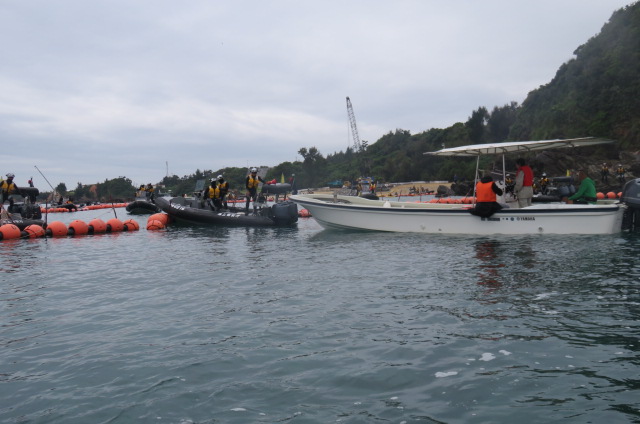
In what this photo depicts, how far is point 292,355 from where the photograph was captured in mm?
6277

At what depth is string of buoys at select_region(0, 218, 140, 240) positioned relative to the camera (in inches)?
840

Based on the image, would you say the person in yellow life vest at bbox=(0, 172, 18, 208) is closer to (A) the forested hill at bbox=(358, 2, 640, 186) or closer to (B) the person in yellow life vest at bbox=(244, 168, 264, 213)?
(B) the person in yellow life vest at bbox=(244, 168, 264, 213)

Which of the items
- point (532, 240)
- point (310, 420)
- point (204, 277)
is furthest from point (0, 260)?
point (532, 240)

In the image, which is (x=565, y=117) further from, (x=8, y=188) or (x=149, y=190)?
(x=8, y=188)

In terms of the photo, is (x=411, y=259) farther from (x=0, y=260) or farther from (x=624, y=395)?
(x=0, y=260)

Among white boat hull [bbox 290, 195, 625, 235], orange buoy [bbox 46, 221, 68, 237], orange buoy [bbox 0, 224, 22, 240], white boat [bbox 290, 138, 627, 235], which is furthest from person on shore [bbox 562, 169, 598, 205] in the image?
orange buoy [bbox 0, 224, 22, 240]

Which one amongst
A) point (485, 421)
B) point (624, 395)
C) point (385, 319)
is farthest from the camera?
point (385, 319)

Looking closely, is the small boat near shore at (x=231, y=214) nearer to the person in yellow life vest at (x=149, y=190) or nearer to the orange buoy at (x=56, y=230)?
the orange buoy at (x=56, y=230)

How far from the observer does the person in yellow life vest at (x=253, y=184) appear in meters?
25.0

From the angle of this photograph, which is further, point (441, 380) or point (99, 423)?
point (441, 380)

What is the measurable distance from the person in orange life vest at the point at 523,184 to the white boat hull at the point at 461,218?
488mm

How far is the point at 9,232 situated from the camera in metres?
21.3

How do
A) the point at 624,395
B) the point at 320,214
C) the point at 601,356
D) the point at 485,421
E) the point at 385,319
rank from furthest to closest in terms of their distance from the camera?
the point at 320,214, the point at 385,319, the point at 601,356, the point at 624,395, the point at 485,421

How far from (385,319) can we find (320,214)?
47.1 ft
